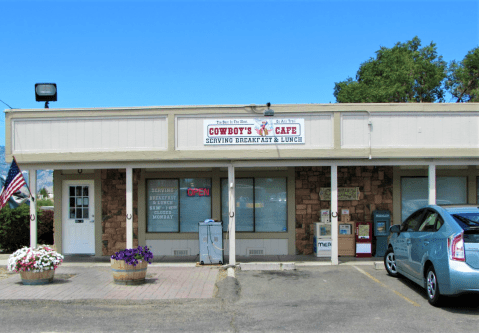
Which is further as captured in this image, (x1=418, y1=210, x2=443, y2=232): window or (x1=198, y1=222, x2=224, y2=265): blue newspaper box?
(x1=198, y1=222, x2=224, y2=265): blue newspaper box

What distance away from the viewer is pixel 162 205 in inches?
509

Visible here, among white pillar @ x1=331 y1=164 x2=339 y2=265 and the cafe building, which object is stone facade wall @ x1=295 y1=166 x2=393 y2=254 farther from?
white pillar @ x1=331 y1=164 x2=339 y2=265

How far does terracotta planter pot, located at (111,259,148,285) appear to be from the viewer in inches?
359

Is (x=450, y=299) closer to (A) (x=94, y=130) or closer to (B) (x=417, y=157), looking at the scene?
(B) (x=417, y=157)

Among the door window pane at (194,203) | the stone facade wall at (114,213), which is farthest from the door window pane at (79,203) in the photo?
the door window pane at (194,203)

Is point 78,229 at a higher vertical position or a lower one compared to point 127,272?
higher

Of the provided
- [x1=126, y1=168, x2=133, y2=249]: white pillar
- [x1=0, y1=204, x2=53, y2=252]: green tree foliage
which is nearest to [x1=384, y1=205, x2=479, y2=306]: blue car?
[x1=126, y1=168, x2=133, y2=249]: white pillar

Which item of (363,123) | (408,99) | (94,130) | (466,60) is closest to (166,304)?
(94,130)

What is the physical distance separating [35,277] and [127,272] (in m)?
1.95

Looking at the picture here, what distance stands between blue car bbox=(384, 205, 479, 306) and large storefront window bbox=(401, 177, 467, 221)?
14.1 feet

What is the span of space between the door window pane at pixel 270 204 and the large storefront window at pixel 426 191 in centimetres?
351

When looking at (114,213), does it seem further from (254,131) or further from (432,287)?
(432,287)

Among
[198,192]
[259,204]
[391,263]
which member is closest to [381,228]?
[391,263]

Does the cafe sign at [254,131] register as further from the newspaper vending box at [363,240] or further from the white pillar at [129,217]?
the newspaper vending box at [363,240]
